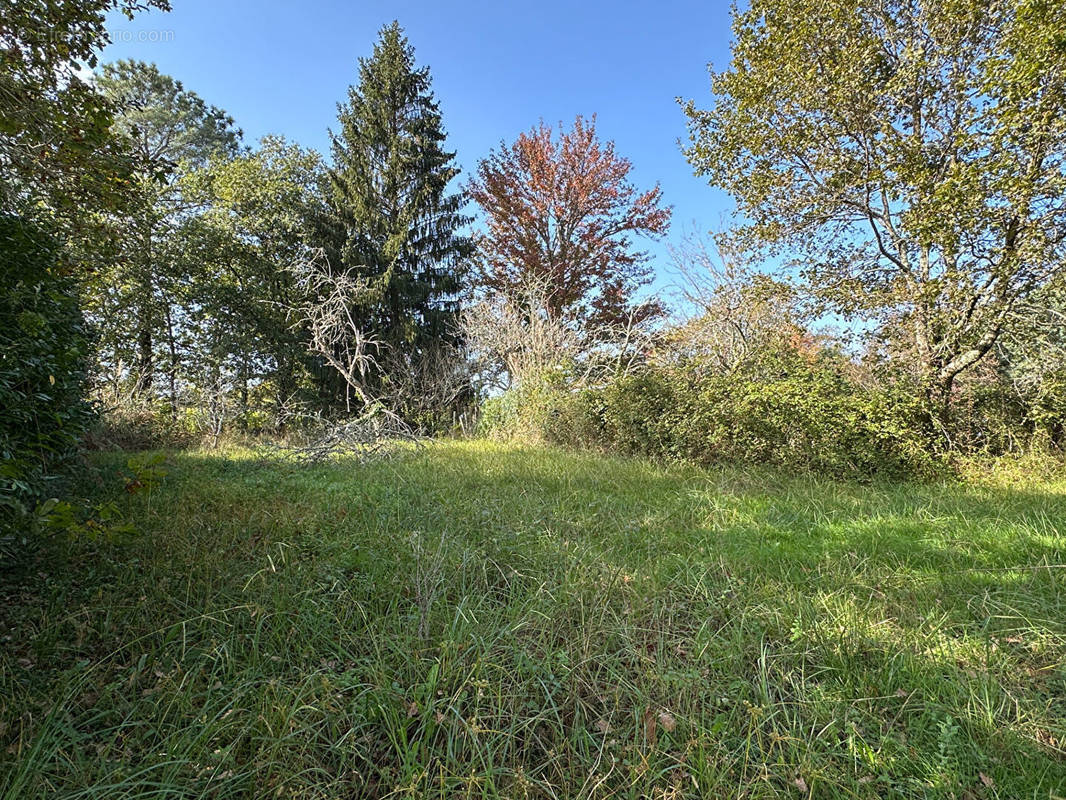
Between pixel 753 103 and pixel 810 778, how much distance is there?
733 cm

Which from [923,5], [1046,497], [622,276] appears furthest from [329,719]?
[622,276]

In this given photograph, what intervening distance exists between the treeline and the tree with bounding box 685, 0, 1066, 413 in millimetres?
29

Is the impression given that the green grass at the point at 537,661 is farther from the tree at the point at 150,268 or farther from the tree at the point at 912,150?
the tree at the point at 150,268

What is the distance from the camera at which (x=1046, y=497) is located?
11.9 ft

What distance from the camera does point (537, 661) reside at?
1697 millimetres

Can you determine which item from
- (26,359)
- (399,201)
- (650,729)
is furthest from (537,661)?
(399,201)

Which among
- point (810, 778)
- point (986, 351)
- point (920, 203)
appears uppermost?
point (920, 203)

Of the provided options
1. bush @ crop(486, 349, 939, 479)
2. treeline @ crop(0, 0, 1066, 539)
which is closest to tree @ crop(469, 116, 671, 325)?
treeline @ crop(0, 0, 1066, 539)

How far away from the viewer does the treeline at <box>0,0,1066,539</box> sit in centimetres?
304

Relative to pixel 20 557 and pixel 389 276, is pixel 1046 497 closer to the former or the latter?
pixel 20 557

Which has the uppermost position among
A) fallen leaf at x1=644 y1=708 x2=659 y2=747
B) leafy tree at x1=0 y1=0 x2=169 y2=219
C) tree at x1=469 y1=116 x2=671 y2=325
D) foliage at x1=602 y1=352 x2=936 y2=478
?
tree at x1=469 y1=116 x2=671 y2=325

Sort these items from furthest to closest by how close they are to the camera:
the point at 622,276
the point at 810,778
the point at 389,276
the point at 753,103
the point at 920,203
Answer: the point at 622,276, the point at 389,276, the point at 753,103, the point at 920,203, the point at 810,778

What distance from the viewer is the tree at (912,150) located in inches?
169

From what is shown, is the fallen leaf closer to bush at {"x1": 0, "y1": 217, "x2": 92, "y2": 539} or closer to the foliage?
bush at {"x1": 0, "y1": 217, "x2": 92, "y2": 539}
